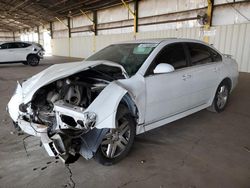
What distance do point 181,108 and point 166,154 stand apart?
2.65ft

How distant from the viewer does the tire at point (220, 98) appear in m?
4.15

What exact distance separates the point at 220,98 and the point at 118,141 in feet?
8.62

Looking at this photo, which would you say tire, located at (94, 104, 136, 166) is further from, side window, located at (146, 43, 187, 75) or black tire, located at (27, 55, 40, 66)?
black tire, located at (27, 55, 40, 66)

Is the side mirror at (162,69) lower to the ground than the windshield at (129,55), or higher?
lower

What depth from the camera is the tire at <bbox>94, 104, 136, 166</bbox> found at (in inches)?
95.8

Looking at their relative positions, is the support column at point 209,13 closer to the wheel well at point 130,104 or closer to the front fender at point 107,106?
the wheel well at point 130,104

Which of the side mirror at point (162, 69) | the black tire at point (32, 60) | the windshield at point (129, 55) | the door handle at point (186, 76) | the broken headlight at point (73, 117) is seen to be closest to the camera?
the broken headlight at point (73, 117)

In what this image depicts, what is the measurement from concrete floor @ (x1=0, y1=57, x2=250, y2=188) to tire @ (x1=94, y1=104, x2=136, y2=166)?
10cm

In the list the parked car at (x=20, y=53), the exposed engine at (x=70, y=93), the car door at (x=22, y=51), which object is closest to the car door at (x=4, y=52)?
the parked car at (x=20, y=53)

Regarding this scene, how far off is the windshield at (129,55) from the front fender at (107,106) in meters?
0.49

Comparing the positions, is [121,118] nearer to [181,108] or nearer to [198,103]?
[181,108]

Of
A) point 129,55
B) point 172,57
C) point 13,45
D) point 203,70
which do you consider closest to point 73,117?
point 129,55

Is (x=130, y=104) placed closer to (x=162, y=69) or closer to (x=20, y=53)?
(x=162, y=69)

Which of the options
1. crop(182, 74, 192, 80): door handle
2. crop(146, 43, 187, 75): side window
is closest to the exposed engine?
crop(146, 43, 187, 75): side window
